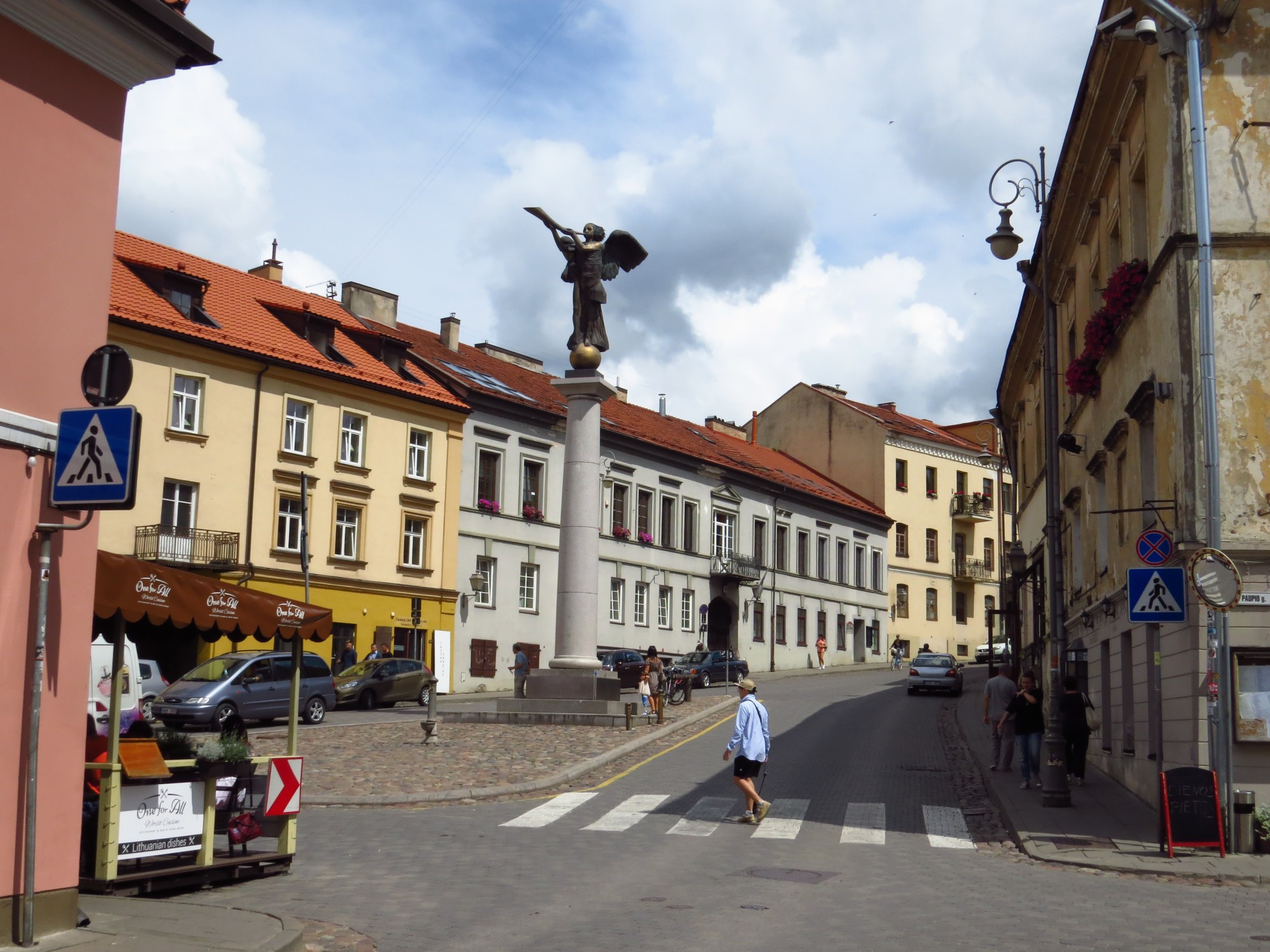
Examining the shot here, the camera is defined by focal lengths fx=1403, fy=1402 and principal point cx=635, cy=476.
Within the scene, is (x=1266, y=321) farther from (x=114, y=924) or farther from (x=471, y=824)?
(x=114, y=924)

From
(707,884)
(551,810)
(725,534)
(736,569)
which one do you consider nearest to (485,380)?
(725,534)

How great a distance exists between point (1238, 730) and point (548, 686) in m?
16.4

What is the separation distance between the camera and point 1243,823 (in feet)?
49.3

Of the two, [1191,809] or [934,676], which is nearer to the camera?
[1191,809]

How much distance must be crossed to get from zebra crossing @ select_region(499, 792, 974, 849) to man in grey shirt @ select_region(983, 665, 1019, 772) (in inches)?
167

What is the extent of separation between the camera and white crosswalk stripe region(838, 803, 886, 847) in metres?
15.8

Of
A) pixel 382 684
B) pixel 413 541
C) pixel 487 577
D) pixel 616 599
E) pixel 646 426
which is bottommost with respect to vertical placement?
pixel 382 684

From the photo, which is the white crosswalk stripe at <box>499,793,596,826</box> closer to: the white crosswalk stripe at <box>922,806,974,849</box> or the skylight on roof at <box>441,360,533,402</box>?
the white crosswalk stripe at <box>922,806,974,849</box>

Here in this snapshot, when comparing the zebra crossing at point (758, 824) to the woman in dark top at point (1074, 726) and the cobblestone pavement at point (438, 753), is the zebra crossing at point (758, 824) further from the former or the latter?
the woman in dark top at point (1074, 726)

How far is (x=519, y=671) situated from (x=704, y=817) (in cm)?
2313

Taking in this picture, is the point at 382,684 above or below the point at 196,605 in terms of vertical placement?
below

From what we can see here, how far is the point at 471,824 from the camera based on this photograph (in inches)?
639

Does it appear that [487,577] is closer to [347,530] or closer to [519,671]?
[347,530]

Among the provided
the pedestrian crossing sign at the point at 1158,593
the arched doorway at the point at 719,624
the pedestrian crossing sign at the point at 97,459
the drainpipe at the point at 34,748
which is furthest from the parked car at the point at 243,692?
the arched doorway at the point at 719,624
